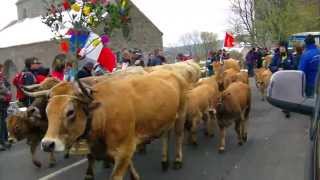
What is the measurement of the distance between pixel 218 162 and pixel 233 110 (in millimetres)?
1406

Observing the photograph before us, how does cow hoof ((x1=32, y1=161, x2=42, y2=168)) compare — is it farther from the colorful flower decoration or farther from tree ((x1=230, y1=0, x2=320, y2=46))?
tree ((x1=230, y1=0, x2=320, y2=46))

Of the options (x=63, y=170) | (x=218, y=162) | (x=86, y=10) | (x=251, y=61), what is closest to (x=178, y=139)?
(x=218, y=162)

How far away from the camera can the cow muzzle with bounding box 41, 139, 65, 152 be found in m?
5.94

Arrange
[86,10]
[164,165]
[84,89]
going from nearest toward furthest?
[84,89] → [164,165] → [86,10]

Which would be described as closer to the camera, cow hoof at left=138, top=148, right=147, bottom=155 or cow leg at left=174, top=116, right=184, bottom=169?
cow leg at left=174, top=116, right=184, bottom=169

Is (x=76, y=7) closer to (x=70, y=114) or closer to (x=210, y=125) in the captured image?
(x=210, y=125)

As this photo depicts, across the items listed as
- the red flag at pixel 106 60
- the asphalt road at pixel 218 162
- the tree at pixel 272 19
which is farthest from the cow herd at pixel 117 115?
the tree at pixel 272 19

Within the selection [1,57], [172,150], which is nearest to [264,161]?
[172,150]

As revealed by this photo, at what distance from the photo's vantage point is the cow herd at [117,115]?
20.8 ft

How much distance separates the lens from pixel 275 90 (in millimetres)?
3260

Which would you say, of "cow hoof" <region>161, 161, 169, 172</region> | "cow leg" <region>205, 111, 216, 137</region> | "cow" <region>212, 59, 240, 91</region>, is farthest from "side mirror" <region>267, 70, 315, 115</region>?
"cow" <region>212, 59, 240, 91</region>

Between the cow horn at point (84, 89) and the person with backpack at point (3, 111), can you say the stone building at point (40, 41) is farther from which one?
the cow horn at point (84, 89)

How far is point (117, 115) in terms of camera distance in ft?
22.4

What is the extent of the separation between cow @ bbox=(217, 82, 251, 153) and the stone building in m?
38.2
